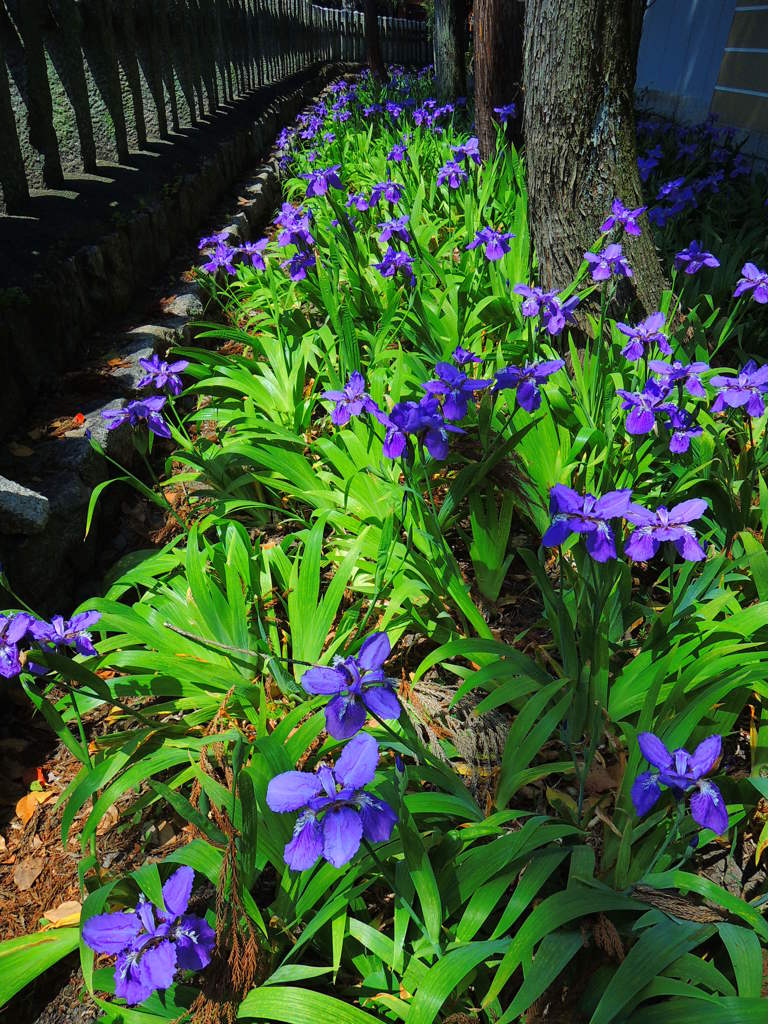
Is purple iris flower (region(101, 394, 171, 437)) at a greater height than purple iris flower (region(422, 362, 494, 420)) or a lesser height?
lesser

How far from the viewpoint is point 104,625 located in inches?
62.9

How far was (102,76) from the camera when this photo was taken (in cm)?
370

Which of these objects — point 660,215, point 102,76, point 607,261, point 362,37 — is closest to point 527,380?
point 607,261

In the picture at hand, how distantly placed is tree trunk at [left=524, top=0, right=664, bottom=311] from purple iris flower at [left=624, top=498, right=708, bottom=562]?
5.84 ft

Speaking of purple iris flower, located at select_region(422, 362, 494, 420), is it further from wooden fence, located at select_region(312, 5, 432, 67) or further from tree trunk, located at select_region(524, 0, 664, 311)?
→ wooden fence, located at select_region(312, 5, 432, 67)

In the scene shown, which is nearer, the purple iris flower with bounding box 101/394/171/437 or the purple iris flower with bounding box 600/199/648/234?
the purple iris flower with bounding box 101/394/171/437

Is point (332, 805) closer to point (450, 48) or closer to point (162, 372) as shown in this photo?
point (162, 372)

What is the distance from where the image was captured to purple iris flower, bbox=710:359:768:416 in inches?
61.0

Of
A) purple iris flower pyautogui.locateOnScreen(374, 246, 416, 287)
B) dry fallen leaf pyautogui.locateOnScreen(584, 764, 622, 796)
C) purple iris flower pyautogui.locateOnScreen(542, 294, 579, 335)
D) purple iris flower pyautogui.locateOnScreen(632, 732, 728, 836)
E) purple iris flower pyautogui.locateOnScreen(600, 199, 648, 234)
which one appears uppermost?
purple iris flower pyautogui.locateOnScreen(600, 199, 648, 234)

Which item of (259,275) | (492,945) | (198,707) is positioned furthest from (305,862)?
(259,275)

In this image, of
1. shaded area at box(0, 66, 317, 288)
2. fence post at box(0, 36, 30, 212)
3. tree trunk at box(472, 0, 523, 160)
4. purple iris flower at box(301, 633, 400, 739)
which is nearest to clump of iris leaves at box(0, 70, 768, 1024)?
purple iris flower at box(301, 633, 400, 739)

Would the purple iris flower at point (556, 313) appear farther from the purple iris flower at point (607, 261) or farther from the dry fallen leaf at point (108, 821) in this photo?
the dry fallen leaf at point (108, 821)

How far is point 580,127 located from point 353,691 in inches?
99.0

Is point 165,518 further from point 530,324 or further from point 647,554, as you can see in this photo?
point 647,554
